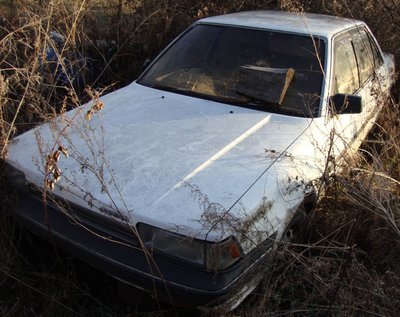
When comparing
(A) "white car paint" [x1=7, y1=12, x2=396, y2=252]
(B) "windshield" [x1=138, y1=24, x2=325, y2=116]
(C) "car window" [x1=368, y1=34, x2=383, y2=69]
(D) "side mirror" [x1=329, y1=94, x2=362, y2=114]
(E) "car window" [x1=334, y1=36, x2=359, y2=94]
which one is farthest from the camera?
(C) "car window" [x1=368, y1=34, x2=383, y2=69]

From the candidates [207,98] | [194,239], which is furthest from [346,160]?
[194,239]

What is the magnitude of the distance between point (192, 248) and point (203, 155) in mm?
664

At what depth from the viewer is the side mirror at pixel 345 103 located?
10.5 feet

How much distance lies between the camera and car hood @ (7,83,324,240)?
7.55 ft

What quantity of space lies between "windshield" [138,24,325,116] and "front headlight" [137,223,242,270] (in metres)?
1.31

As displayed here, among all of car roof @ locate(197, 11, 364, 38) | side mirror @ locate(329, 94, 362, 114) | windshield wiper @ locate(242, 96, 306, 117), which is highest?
car roof @ locate(197, 11, 364, 38)

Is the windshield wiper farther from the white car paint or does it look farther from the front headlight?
the front headlight

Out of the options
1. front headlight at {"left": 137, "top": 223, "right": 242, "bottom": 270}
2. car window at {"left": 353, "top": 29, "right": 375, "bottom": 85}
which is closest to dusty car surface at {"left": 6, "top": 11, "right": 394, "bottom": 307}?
front headlight at {"left": 137, "top": 223, "right": 242, "bottom": 270}

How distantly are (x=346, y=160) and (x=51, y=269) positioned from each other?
2113mm

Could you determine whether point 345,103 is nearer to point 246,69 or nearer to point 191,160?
point 246,69

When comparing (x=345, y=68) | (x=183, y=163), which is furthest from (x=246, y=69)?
(x=183, y=163)

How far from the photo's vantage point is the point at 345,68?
3.74 m

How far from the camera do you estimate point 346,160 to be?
3.11 metres

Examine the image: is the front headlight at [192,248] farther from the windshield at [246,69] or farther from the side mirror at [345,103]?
the side mirror at [345,103]
